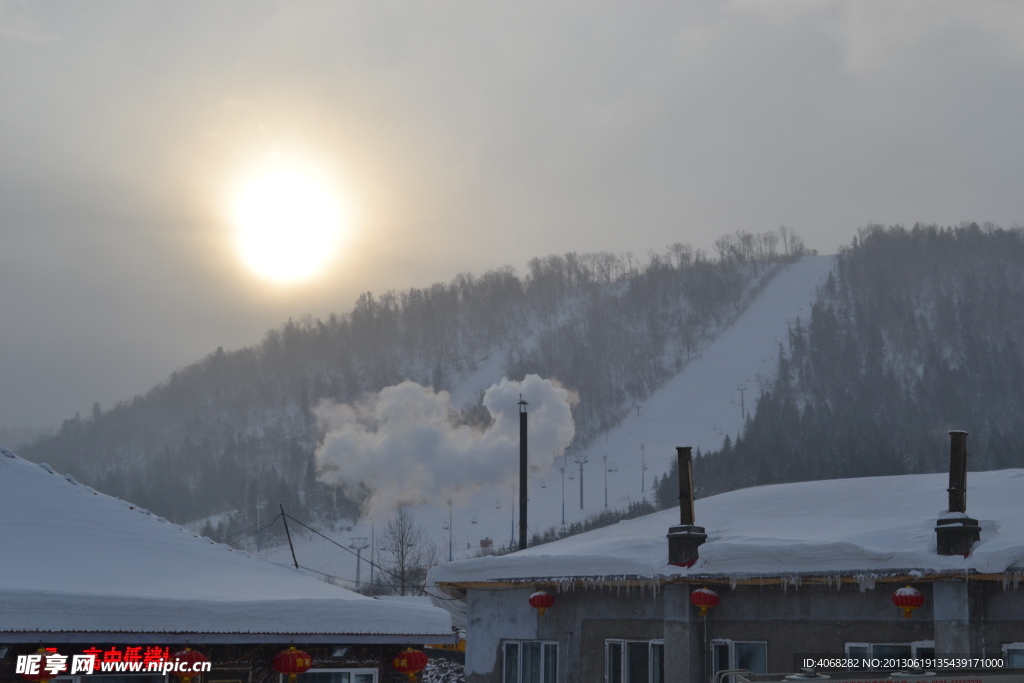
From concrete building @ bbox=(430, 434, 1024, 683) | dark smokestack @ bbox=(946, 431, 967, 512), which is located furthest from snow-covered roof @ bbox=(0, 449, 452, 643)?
dark smokestack @ bbox=(946, 431, 967, 512)

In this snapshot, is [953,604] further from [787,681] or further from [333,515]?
[333,515]

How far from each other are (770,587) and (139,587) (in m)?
9.01

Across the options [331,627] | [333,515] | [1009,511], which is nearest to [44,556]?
[331,627]

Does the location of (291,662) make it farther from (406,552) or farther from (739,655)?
(406,552)

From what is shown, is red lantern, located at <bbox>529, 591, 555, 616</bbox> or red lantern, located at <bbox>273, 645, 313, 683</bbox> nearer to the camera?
red lantern, located at <bbox>273, 645, 313, 683</bbox>

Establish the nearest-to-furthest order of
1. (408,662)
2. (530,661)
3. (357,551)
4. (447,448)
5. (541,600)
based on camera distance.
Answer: (408,662)
(541,600)
(530,661)
(357,551)
(447,448)

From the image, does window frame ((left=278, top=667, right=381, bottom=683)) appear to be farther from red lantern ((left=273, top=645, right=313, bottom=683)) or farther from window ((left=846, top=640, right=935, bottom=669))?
window ((left=846, top=640, right=935, bottom=669))

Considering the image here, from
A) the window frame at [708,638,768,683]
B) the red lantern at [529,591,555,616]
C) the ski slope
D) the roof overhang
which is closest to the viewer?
the roof overhang

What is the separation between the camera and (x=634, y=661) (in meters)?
17.6

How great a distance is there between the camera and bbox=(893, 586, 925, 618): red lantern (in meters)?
14.5

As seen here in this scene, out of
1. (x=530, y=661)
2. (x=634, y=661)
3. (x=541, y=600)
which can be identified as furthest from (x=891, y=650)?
(x=530, y=661)

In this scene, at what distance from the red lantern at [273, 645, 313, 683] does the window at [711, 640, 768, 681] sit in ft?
19.7

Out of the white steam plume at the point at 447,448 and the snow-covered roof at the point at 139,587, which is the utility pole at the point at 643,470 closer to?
the white steam plume at the point at 447,448

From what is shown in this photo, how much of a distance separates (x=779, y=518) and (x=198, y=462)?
7465 inches
